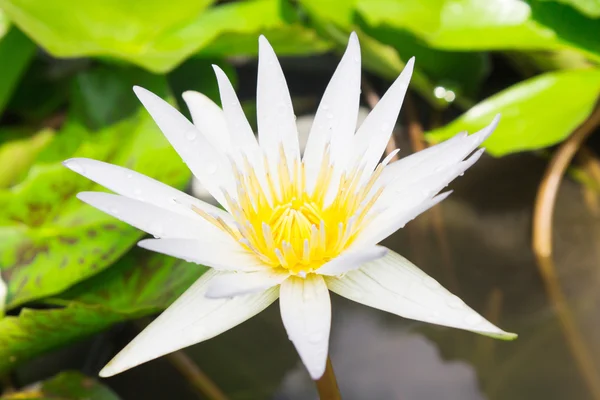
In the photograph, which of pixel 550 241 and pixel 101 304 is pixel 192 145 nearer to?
pixel 101 304

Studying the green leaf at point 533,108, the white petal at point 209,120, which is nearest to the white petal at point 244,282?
the white petal at point 209,120

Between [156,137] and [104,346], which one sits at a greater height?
[156,137]

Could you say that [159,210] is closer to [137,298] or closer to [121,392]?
[137,298]

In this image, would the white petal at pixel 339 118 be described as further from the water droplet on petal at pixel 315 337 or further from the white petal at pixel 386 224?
the water droplet on petal at pixel 315 337

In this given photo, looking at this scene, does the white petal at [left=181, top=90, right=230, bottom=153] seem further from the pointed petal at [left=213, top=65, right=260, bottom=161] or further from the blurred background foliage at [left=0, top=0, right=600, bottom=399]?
the blurred background foliage at [left=0, top=0, right=600, bottom=399]

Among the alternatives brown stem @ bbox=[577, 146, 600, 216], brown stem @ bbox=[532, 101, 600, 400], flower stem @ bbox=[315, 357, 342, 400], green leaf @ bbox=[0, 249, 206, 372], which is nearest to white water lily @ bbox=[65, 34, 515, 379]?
flower stem @ bbox=[315, 357, 342, 400]

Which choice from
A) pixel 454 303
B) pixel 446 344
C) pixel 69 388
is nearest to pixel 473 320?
pixel 454 303

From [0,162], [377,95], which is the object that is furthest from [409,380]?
[0,162]
